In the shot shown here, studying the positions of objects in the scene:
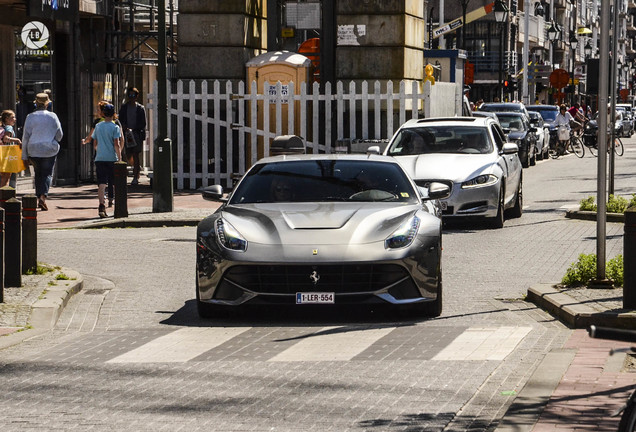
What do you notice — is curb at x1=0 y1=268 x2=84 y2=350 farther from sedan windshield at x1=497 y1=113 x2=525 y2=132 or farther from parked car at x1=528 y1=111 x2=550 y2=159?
parked car at x1=528 y1=111 x2=550 y2=159

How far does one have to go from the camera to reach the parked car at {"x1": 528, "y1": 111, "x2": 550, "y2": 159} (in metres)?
41.6

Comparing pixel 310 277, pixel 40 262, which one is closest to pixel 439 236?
pixel 310 277

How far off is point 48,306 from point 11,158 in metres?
10.7

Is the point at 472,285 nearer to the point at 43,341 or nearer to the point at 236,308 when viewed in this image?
the point at 236,308

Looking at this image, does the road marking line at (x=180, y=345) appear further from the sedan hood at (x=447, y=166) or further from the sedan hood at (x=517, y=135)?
the sedan hood at (x=517, y=135)

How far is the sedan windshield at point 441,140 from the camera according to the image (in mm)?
20173

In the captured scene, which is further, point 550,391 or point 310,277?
point 310,277

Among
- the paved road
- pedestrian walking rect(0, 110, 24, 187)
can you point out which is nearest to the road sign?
pedestrian walking rect(0, 110, 24, 187)

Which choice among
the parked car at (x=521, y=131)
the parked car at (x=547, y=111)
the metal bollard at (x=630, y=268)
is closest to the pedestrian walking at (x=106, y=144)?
the metal bollard at (x=630, y=268)

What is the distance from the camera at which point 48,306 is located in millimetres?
11539

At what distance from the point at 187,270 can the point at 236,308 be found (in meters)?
3.72

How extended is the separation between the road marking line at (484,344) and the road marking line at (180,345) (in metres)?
1.71

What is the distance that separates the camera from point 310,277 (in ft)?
35.1

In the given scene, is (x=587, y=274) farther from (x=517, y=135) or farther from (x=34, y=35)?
(x=517, y=135)
